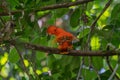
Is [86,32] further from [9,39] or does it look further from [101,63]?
[9,39]

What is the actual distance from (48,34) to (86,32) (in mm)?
144

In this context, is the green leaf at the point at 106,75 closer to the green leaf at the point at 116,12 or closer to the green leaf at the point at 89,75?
the green leaf at the point at 89,75

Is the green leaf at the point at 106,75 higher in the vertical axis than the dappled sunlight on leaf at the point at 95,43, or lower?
lower

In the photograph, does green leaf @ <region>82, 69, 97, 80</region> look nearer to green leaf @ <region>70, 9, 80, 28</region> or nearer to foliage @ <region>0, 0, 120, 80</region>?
foliage @ <region>0, 0, 120, 80</region>

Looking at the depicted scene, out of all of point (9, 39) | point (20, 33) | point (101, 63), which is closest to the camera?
point (9, 39)

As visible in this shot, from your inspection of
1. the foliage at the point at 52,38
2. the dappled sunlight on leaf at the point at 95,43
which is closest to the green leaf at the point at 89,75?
the foliage at the point at 52,38

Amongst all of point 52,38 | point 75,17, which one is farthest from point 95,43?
point 52,38

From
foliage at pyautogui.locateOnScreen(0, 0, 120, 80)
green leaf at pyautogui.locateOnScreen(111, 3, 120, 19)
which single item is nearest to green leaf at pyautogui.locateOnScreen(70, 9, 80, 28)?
foliage at pyautogui.locateOnScreen(0, 0, 120, 80)

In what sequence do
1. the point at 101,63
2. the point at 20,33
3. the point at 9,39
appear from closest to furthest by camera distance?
the point at 9,39 < the point at 20,33 < the point at 101,63

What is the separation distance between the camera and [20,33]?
3.99 ft

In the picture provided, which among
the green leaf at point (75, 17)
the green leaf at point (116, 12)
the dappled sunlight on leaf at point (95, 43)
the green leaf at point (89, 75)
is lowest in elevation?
the green leaf at point (89, 75)

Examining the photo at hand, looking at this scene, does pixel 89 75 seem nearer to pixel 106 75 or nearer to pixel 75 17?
pixel 106 75

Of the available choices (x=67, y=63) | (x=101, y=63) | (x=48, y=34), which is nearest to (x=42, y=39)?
(x=48, y=34)

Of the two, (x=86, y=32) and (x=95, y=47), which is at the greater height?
(x=86, y=32)
